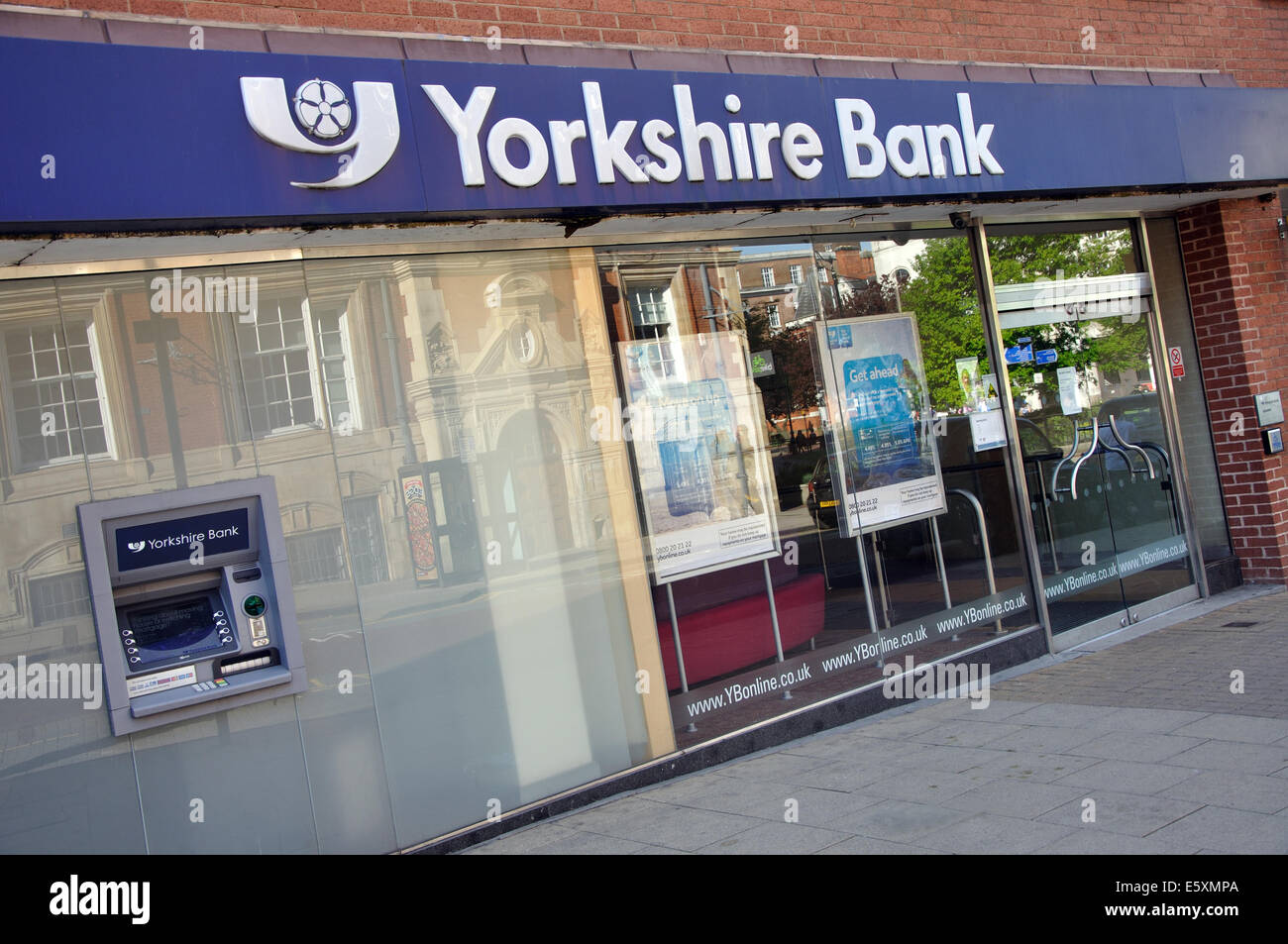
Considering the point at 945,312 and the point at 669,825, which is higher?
the point at 945,312

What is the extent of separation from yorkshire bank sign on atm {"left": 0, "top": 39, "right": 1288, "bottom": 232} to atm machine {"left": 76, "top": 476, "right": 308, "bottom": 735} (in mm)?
1196

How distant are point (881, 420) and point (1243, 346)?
3654mm

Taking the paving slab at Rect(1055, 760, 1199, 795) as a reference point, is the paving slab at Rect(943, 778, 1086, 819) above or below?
above

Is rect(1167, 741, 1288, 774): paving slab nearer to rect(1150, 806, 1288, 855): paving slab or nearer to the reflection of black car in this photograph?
rect(1150, 806, 1288, 855): paving slab

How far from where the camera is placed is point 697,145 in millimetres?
5582

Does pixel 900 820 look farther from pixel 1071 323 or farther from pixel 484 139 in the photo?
pixel 1071 323

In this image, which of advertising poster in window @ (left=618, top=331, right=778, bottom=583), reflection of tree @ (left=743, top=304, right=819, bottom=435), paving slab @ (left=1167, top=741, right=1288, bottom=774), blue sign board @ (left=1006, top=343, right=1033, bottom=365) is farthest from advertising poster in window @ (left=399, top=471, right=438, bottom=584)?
blue sign board @ (left=1006, top=343, right=1033, bottom=365)

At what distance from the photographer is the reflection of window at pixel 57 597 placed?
4.27m

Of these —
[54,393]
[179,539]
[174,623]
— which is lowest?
[174,623]

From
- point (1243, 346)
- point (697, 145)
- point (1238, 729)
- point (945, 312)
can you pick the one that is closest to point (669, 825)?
point (1238, 729)

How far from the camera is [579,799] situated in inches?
217

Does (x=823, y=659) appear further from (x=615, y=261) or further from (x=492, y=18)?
(x=492, y=18)

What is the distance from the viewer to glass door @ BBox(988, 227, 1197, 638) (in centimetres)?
804
